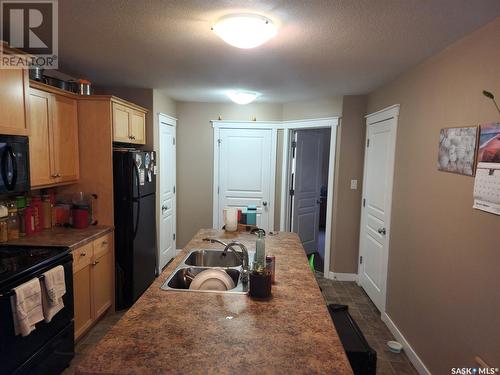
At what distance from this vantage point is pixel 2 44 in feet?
6.39

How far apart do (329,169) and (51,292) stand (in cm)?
332

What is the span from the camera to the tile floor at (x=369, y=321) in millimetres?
2496

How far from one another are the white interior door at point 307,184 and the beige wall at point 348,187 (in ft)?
2.72

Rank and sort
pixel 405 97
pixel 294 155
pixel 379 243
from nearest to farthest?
pixel 405 97
pixel 379 243
pixel 294 155

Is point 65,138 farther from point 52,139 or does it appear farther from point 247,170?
point 247,170

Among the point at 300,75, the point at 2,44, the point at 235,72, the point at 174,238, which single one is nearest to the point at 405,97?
the point at 300,75

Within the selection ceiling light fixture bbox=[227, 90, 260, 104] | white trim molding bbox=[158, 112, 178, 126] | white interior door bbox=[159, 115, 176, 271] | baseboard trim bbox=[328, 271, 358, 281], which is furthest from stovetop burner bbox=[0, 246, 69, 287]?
baseboard trim bbox=[328, 271, 358, 281]

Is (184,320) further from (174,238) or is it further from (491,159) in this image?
(174,238)

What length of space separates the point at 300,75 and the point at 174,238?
3057 millimetres

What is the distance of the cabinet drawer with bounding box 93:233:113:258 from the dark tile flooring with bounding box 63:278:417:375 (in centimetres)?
69

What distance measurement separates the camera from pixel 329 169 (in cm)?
423

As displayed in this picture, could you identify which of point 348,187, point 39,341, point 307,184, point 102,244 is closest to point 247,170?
point 307,184

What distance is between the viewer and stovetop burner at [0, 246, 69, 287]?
72.7 inches

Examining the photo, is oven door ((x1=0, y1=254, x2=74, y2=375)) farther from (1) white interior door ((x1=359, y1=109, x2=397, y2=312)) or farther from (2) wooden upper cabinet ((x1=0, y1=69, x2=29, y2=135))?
(1) white interior door ((x1=359, y1=109, x2=397, y2=312))
